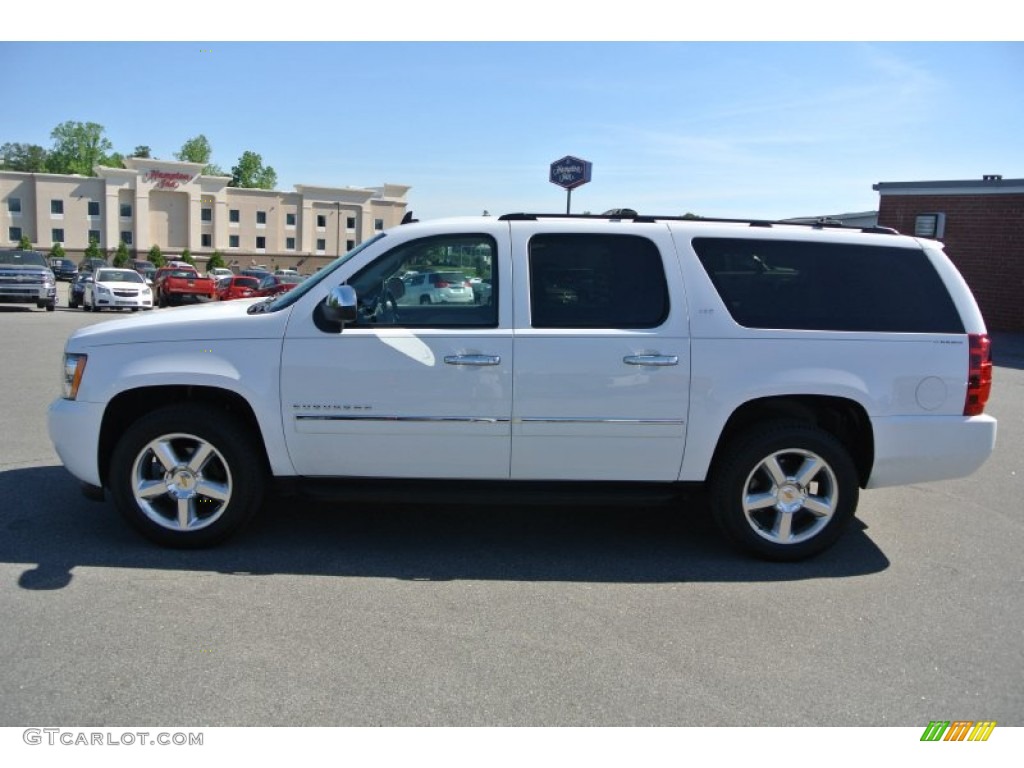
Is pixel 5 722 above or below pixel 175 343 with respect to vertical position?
below

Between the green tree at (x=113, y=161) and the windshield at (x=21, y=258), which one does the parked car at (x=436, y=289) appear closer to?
the windshield at (x=21, y=258)

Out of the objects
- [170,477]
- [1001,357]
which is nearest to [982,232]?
[1001,357]

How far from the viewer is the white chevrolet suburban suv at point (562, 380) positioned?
15.0 ft

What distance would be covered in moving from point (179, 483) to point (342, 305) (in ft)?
4.77

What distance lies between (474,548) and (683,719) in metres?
2.03

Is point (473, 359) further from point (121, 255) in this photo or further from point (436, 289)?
point (121, 255)

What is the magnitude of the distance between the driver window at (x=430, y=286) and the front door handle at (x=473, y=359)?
193mm

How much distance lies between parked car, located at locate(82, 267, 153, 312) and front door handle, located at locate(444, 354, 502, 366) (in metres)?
24.8

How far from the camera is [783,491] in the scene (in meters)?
4.81

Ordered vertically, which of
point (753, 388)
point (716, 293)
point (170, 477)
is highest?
point (716, 293)

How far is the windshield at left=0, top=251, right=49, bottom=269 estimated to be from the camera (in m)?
24.1

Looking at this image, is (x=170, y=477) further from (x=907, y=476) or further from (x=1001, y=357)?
(x=1001, y=357)

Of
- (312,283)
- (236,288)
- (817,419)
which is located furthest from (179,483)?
(236,288)

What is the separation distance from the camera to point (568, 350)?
4.56 m
